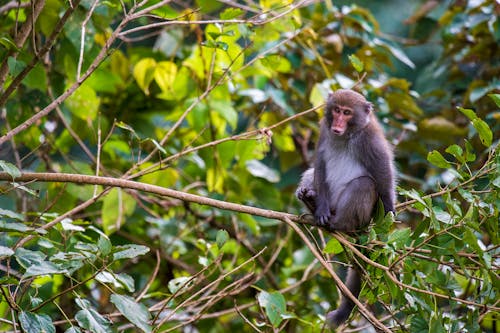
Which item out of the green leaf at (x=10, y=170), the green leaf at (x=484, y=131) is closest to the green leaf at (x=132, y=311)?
the green leaf at (x=10, y=170)

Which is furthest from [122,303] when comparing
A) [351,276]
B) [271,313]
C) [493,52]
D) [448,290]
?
[493,52]

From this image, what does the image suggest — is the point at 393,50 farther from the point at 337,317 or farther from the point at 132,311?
the point at 132,311

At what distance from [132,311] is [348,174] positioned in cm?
222

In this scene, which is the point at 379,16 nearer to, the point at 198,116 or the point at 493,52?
the point at 493,52

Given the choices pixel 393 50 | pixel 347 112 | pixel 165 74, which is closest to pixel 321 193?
pixel 347 112

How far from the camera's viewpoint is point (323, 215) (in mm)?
4270

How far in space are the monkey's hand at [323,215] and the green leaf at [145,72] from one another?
1.99 m

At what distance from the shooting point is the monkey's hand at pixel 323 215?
4.13m

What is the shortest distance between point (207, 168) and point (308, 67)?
1338 mm

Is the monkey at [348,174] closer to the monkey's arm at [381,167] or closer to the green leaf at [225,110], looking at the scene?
the monkey's arm at [381,167]

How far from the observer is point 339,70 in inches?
262

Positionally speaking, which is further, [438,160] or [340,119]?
[340,119]

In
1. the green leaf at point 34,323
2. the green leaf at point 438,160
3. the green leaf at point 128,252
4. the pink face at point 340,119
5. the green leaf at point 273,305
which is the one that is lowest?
the green leaf at point 273,305

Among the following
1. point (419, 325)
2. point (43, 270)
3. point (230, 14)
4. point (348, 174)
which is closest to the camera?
point (43, 270)
